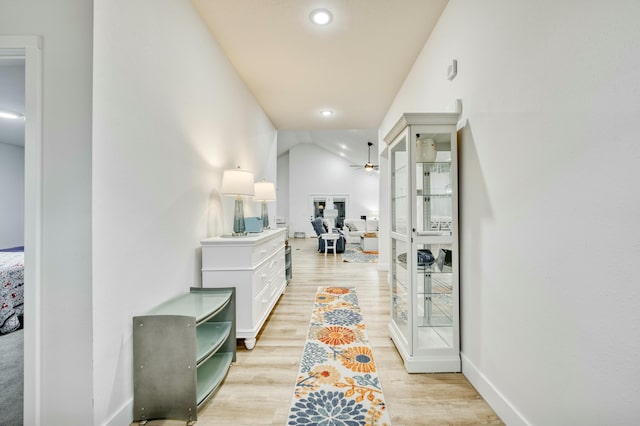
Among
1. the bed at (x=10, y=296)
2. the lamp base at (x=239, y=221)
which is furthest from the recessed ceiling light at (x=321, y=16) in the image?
the bed at (x=10, y=296)

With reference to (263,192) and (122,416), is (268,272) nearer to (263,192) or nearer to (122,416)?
(263,192)

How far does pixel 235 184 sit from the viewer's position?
7.88 feet

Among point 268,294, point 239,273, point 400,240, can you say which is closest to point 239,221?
point 239,273

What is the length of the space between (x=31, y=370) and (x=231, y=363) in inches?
43.7

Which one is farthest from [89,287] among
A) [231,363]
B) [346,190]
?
[346,190]

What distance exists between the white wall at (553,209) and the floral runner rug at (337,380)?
2.26 ft

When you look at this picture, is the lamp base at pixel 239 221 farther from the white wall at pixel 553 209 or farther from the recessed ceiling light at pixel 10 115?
the recessed ceiling light at pixel 10 115

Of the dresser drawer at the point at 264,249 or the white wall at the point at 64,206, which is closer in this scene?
the white wall at the point at 64,206

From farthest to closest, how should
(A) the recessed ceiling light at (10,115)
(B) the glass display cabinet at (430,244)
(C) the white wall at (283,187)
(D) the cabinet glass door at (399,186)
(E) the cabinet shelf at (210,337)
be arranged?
(C) the white wall at (283,187)
(A) the recessed ceiling light at (10,115)
(D) the cabinet glass door at (399,186)
(B) the glass display cabinet at (430,244)
(E) the cabinet shelf at (210,337)

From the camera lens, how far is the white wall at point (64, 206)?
3.96ft

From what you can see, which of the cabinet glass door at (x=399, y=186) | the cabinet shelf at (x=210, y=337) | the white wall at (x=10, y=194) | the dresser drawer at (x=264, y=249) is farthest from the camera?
the white wall at (x=10, y=194)

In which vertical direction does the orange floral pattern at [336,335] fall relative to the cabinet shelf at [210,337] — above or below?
below

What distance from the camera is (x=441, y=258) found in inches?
78.7

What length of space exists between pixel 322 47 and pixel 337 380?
2.93 metres
